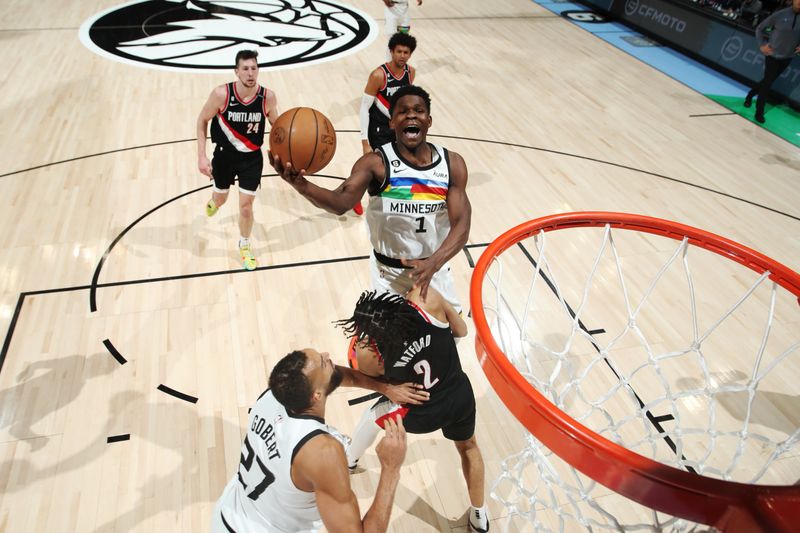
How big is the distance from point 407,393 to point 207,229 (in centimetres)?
342

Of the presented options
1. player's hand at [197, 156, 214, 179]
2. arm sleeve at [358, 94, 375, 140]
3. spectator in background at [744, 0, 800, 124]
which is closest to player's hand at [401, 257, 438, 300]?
player's hand at [197, 156, 214, 179]

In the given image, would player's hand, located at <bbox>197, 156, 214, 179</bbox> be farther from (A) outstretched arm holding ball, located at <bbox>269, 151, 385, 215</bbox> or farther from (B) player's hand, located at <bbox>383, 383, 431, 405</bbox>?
(B) player's hand, located at <bbox>383, 383, 431, 405</bbox>

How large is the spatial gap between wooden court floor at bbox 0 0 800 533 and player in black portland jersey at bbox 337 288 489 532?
69 cm

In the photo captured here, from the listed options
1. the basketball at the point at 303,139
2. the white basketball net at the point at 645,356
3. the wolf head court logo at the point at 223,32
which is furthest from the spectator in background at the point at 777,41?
the basketball at the point at 303,139

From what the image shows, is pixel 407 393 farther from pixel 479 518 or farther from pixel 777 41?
pixel 777 41

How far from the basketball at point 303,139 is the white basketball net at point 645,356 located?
114 cm

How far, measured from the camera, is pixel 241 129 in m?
4.58

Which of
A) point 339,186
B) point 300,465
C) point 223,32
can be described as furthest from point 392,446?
point 223,32

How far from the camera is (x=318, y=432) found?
2150 millimetres

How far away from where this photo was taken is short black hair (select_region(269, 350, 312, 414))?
7.20 feet

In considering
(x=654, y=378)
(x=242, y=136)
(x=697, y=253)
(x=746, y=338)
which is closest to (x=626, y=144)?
(x=697, y=253)

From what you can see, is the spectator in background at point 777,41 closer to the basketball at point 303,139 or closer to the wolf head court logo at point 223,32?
the wolf head court logo at point 223,32

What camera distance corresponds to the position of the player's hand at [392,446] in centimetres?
214

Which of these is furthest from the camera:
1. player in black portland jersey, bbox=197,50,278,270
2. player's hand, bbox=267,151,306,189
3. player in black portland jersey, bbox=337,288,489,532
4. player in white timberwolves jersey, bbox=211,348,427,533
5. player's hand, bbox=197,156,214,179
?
player's hand, bbox=197,156,214,179
